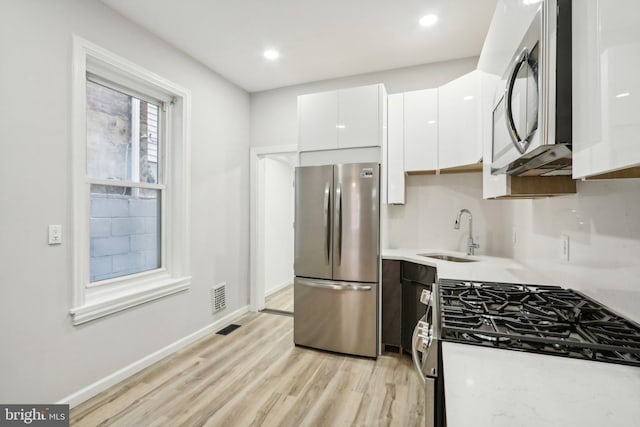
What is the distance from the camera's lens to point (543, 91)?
74 centimetres

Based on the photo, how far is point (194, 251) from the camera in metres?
3.05

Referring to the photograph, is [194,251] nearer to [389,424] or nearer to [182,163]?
[182,163]

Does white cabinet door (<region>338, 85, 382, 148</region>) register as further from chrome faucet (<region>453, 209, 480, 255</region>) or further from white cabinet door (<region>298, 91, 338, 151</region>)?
chrome faucet (<region>453, 209, 480, 255</region>)

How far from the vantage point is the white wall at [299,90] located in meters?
3.09

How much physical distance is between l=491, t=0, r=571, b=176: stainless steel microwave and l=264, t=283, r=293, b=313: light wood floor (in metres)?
3.52

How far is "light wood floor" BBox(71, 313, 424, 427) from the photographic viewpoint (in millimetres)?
1911

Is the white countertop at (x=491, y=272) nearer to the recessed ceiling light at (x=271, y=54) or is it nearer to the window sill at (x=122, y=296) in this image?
the window sill at (x=122, y=296)

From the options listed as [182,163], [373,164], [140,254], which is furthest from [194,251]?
[373,164]

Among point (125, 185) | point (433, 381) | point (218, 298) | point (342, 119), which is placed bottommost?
point (218, 298)

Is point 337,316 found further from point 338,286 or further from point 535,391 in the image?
point 535,391

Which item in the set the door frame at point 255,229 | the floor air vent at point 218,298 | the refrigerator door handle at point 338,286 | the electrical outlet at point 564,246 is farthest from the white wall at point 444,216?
the floor air vent at point 218,298

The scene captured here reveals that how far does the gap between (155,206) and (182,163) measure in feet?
1.50

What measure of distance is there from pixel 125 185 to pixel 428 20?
8.88ft

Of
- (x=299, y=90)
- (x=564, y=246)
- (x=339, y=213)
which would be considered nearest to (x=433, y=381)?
(x=564, y=246)
